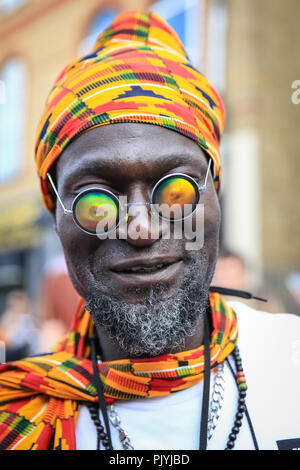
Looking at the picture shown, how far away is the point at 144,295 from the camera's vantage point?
156 centimetres

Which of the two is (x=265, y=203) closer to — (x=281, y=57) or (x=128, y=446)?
(x=281, y=57)

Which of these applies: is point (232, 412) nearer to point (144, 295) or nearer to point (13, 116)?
point (144, 295)

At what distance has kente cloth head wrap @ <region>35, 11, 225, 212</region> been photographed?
5.44 feet

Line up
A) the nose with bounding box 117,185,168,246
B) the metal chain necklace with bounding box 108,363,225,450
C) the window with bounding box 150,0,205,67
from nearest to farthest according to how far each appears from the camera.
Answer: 1. the nose with bounding box 117,185,168,246
2. the metal chain necklace with bounding box 108,363,225,450
3. the window with bounding box 150,0,205,67

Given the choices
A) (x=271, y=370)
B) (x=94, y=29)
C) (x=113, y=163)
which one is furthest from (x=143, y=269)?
(x=94, y=29)

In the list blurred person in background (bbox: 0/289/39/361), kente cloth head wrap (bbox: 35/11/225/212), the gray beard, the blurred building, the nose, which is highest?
the blurred building

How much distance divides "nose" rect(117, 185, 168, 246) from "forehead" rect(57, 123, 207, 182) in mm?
116

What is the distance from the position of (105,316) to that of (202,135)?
751 millimetres

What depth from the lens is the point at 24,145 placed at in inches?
424

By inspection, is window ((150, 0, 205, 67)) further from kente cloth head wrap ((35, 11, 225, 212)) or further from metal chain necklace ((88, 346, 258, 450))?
metal chain necklace ((88, 346, 258, 450))

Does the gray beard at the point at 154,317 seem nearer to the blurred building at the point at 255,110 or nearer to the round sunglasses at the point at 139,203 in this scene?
the round sunglasses at the point at 139,203

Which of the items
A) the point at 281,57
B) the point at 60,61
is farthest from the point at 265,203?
the point at 60,61

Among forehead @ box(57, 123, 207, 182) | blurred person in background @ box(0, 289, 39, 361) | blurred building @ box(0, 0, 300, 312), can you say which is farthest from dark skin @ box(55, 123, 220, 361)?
blurred building @ box(0, 0, 300, 312)

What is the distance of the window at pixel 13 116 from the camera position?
10.7 metres
